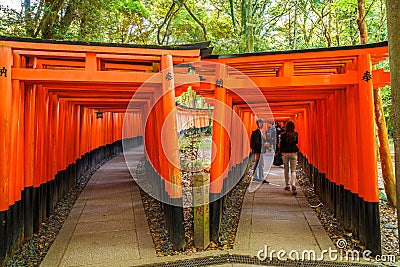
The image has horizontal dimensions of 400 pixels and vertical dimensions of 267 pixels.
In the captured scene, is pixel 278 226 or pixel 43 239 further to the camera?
pixel 278 226

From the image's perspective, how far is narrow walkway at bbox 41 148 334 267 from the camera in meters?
3.97

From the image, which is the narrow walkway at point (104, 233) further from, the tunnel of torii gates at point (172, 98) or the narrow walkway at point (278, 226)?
the narrow walkway at point (278, 226)

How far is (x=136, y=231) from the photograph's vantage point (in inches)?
190

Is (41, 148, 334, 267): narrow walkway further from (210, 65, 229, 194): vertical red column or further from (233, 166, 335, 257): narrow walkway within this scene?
(210, 65, 229, 194): vertical red column

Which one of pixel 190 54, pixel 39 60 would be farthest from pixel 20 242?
pixel 190 54

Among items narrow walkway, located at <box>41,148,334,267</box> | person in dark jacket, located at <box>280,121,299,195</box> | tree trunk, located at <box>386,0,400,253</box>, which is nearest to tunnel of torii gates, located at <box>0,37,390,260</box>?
narrow walkway, located at <box>41,148,334,267</box>

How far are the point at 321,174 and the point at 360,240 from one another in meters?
2.74

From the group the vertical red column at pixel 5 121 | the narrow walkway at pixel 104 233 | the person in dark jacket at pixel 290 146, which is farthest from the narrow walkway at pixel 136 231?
the vertical red column at pixel 5 121

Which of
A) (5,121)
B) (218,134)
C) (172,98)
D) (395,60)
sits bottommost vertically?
(218,134)

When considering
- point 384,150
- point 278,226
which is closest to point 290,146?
point 384,150

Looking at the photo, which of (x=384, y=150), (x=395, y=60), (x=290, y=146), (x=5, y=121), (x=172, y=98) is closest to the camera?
(x=395, y=60)

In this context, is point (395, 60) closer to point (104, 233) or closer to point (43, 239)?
point (104, 233)

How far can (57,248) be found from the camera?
419 cm

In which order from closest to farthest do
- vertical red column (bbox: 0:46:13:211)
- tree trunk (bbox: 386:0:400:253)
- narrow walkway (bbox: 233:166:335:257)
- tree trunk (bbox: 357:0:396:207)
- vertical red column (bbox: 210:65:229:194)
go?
tree trunk (bbox: 386:0:400:253), vertical red column (bbox: 0:46:13:211), narrow walkway (bbox: 233:166:335:257), vertical red column (bbox: 210:65:229:194), tree trunk (bbox: 357:0:396:207)
